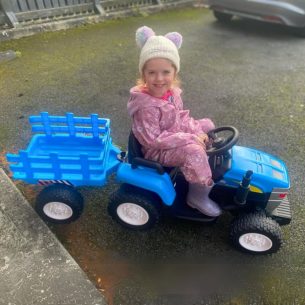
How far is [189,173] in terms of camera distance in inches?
83.7

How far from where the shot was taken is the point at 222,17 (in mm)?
6582

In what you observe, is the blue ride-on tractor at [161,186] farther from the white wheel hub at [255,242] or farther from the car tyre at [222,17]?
the car tyre at [222,17]

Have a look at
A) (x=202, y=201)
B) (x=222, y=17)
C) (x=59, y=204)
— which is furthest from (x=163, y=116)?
(x=222, y=17)

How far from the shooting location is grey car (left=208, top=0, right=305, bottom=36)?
18.5ft

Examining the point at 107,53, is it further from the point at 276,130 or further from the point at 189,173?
the point at 189,173

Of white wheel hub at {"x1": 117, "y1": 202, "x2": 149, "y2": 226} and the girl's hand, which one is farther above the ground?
the girl's hand

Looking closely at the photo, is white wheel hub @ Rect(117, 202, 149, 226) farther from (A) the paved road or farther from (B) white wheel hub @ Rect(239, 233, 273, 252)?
(B) white wheel hub @ Rect(239, 233, 273, 252)

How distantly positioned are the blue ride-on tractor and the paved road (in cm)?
19

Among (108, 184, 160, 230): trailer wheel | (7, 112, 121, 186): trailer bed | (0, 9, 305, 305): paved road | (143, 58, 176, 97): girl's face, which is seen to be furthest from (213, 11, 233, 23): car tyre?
(108, 184, 160, 230): trailer wheel

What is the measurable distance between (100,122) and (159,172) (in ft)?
2.36

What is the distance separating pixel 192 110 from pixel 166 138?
194 cm

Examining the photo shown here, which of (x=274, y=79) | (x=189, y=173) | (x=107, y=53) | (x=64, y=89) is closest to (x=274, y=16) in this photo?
(x=274, y=79)

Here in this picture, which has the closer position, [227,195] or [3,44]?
[227,195]

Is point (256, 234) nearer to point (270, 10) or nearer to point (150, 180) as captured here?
point (150, 180)
